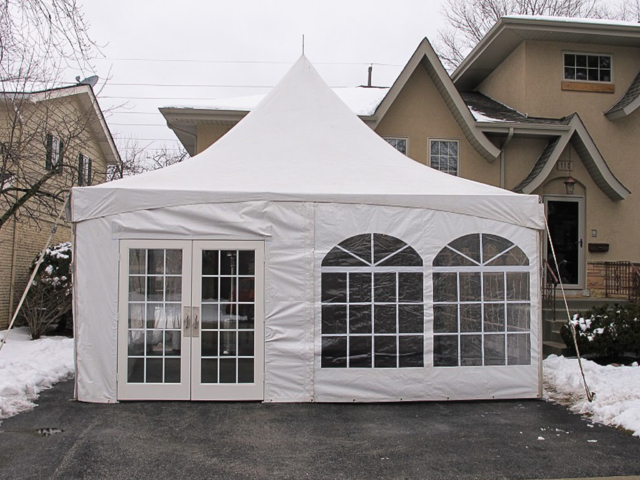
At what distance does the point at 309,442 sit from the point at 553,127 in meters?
9.44

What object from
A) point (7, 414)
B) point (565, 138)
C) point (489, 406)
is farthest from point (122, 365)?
point (565, 138)

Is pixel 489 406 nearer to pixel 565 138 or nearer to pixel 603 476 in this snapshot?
pixel 603 476

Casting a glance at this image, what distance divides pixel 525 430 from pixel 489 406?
1000mm

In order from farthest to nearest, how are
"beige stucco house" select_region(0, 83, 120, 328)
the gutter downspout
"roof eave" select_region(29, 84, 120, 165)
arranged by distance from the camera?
the gutter downspout, "roof eave" select_region(29, 84, 120, 165), "beige stucco house" select_region(0, 83, 120, 328)

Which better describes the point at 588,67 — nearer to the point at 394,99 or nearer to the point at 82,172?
the point at 394,99

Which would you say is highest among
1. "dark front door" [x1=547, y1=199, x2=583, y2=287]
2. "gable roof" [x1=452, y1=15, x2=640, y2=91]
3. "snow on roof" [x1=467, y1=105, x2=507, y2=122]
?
"gable roof" [x1=452, y1=15, x2=640, y2=91]

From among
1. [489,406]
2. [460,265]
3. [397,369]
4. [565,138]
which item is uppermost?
[565,138]

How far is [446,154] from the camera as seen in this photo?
12523 millimetres

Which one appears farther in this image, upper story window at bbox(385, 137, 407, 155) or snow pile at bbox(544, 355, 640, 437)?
upper story window at bbox(385, 137, 407, 155)

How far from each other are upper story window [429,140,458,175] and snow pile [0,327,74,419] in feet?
27.4

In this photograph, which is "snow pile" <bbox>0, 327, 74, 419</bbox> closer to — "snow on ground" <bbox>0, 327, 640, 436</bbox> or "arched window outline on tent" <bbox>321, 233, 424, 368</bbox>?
"snow on ground" <bbox>0, 327, 640, 436</bbox>

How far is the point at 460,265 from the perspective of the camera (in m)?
6.95

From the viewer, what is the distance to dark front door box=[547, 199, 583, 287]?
40.8 feet

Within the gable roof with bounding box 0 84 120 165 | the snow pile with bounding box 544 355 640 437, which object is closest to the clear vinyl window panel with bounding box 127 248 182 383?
the snow pile with bounding box 544 355 640 437
